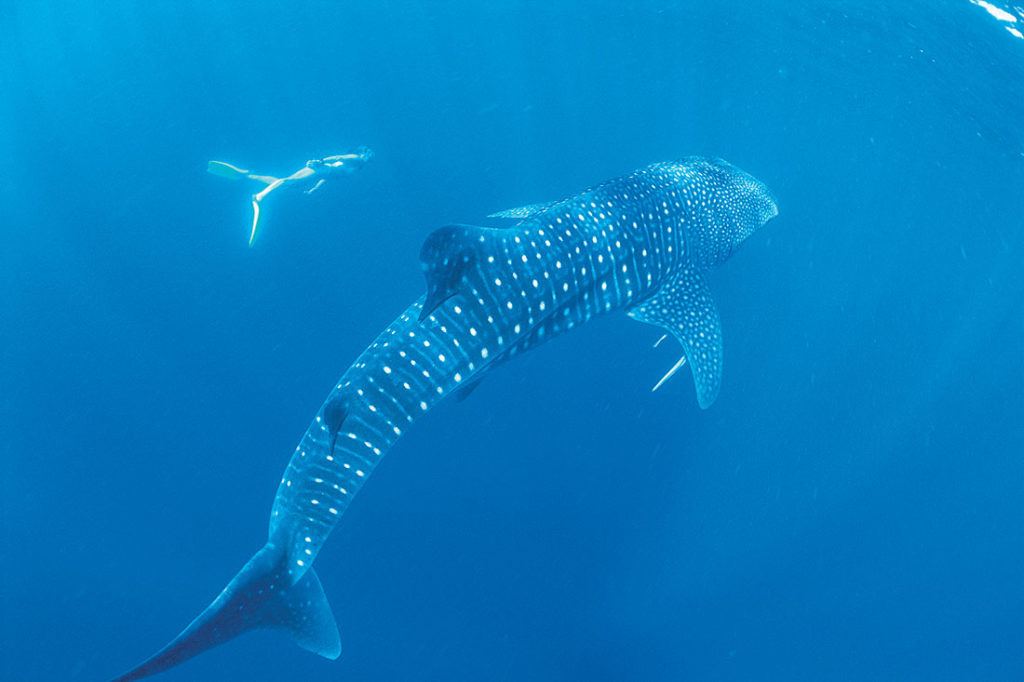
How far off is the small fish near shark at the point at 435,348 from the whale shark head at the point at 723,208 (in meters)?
0.92

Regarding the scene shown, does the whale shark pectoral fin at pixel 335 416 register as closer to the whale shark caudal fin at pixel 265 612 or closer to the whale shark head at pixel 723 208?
the whale shark caudal fin at pixel 265 612

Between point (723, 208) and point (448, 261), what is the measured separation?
13.8ft

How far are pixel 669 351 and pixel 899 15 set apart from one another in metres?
10.9

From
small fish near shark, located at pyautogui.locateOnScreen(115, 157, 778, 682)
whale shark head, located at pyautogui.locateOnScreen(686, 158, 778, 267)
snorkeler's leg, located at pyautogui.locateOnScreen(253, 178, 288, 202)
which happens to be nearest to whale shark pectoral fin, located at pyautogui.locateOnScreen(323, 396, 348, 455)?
small fish near shark, located at pyautogui.locateOnScreen(115, 157, 778, 682)

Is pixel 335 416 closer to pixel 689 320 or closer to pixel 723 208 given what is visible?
pixel 689 320

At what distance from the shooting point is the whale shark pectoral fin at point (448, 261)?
4.38m

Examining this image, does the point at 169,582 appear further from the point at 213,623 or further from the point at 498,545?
the point at 213,623

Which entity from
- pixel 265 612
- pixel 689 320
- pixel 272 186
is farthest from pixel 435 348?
pixel 272 186

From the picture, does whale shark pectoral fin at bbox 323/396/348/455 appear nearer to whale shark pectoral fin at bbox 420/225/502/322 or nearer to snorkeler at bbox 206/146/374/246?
whale shark pectoral fin at bbox 420/225/502/322

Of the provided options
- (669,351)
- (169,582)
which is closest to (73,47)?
(169,582)

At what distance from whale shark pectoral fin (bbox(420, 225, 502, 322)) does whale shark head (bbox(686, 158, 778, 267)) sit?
10.5ft

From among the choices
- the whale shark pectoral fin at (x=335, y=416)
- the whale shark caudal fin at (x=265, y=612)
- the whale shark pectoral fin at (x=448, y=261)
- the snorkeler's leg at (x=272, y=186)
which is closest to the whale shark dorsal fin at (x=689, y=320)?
the whale shark pectoral fin at (x=448, y=261)

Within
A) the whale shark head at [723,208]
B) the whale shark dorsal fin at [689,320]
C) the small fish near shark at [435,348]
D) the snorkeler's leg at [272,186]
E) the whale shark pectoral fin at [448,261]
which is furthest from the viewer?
the snorkeler's leg at [272,186]

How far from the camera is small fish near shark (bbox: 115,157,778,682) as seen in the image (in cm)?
386
